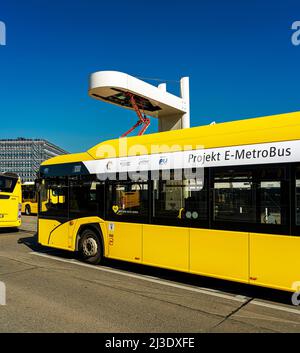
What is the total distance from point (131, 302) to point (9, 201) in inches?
451

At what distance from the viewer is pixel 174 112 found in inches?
1153

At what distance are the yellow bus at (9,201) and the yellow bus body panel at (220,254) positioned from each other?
11.2 metres

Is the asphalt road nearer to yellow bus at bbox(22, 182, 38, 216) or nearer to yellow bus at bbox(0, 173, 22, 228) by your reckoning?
yellow bus at bbox(0, 173, 22, 228)

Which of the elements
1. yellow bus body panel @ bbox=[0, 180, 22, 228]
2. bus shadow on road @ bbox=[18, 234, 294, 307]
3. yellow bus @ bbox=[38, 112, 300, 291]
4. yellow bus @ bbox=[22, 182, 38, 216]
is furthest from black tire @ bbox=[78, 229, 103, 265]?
yellow bus @ bbox=[22, 182, 38, 216]

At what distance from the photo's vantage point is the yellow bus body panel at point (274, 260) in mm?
4992

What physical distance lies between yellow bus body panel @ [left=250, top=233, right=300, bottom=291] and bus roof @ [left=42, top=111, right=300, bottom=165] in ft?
5.20

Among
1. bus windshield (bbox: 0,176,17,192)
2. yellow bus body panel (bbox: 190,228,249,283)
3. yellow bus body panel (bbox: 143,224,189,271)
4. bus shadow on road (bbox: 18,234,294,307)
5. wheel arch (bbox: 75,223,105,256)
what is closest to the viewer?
yellow bus body panel (bbox: 190,228,249,283)

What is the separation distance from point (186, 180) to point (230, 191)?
3.05ft

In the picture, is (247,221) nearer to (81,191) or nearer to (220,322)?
(220,322)

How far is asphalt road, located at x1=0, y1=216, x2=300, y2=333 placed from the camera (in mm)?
4367

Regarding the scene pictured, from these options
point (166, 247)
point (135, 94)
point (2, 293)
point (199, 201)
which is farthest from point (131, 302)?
point (135, 94)

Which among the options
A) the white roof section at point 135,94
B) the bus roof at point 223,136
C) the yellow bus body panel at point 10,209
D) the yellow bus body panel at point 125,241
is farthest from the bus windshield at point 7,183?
the white roof section at point 135,94

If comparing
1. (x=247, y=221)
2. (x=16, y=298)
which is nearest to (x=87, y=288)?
(x=16, y=298)

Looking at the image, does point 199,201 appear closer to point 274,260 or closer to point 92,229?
point 274,260
